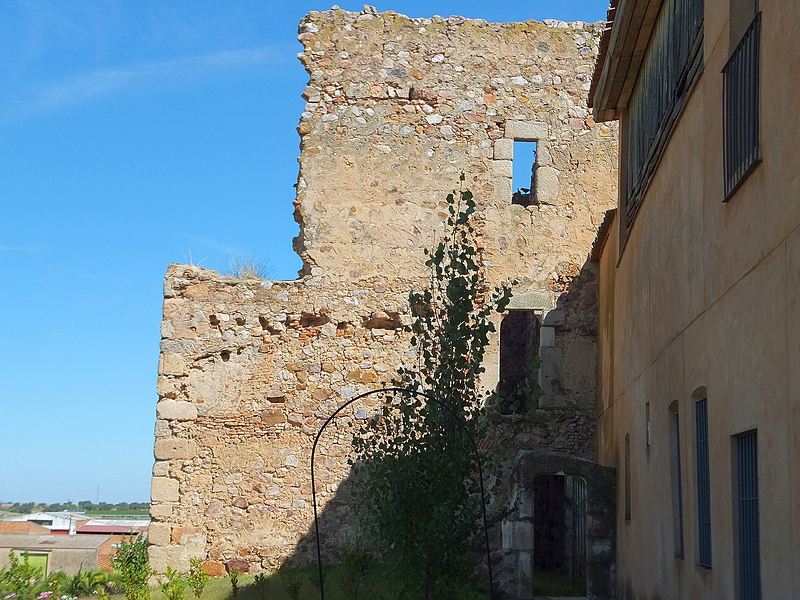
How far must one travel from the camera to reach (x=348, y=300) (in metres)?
13.7

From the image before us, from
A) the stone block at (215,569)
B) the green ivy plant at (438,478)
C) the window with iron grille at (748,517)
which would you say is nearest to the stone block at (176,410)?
the stone block at (215,569)

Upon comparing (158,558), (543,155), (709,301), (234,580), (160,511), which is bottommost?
(234,580)

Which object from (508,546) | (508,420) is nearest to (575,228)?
(508,420)

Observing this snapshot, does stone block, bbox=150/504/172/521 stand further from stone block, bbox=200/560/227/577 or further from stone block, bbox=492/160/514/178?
stone block, bbox=492/160/514/178

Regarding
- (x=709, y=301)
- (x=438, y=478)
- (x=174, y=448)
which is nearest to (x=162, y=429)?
(x=174, y=448)

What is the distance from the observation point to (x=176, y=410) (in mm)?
13492

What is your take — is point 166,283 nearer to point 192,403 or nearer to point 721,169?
point 192,403

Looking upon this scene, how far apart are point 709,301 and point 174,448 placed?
9.19m

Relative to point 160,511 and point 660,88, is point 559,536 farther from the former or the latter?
point 660,88

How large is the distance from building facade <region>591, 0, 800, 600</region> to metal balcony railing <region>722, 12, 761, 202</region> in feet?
0.05

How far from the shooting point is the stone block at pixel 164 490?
13.2 meters

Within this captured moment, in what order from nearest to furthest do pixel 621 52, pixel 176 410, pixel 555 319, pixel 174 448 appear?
1. pixel 621 52
2. pixel 174 448
3. pixel 176 410
4. pixel 555 319

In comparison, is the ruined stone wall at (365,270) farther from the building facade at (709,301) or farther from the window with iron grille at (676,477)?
the window with iron grille at (676,477)

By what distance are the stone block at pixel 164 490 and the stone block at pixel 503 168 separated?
6474 mm
